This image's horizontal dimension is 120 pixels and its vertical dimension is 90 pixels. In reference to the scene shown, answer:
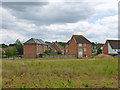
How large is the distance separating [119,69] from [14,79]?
39.3 ft

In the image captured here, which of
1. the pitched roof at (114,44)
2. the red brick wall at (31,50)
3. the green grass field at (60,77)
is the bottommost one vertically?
the green grass field at (60,77)

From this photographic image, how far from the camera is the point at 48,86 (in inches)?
559

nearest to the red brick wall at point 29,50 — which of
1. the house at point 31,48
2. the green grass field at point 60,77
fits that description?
the house at point 31,48

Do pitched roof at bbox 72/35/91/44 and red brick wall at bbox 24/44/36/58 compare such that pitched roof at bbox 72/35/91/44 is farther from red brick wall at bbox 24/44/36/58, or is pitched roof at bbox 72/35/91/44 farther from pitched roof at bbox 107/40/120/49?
red brick wall at bbox 24/44/36/58

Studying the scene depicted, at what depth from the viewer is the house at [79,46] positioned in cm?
5853

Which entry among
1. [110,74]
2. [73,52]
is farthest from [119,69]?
[73,52]

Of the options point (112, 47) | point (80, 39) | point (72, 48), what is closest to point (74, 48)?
→ point (72, 48)

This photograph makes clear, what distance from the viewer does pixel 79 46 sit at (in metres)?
58.8

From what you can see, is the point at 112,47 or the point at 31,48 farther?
the point at 112,47

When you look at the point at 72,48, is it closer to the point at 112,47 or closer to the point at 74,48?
the point at 74,48

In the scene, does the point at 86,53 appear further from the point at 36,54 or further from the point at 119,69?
the point at 119,69

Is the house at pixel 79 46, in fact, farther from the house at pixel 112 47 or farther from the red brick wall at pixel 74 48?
the house at pixel 112 47

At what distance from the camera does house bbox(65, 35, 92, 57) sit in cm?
5853

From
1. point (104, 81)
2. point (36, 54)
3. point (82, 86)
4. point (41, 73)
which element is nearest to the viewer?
point (82, 86)
